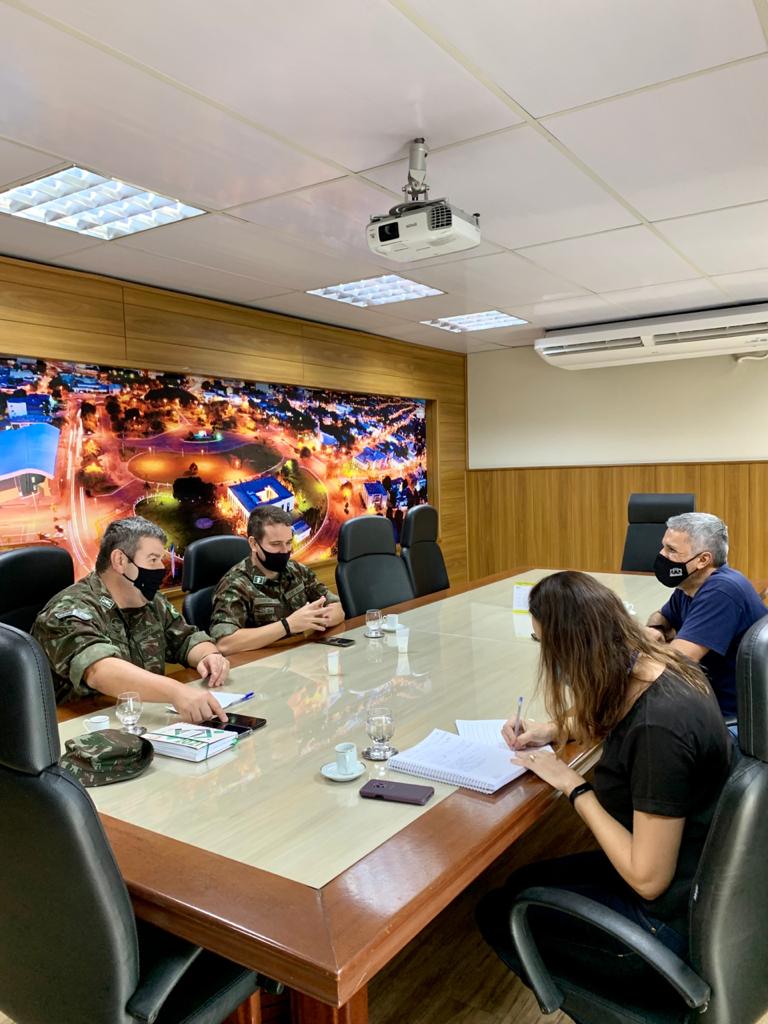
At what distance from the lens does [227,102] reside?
→ 2.22 meters

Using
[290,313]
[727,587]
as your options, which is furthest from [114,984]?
[290,313]

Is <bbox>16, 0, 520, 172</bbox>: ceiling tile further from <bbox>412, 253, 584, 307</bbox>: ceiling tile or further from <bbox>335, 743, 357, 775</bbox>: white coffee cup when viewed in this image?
<bbox>335, 743, 357, 775</bbox>: white coffee cup

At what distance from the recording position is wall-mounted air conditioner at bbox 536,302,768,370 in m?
5.34

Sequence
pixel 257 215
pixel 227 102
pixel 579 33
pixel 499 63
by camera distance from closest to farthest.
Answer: pixel 579 33
pixel 499 63
pixel 227 102
pixel 257 215

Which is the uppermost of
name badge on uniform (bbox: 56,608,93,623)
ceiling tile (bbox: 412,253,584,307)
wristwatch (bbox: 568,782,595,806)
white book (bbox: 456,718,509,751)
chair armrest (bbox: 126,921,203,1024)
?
ceiling tile (bbox: 412,253,584,307)

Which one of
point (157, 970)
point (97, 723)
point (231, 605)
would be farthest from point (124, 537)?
point (157, 970)

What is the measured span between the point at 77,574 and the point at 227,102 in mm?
2765

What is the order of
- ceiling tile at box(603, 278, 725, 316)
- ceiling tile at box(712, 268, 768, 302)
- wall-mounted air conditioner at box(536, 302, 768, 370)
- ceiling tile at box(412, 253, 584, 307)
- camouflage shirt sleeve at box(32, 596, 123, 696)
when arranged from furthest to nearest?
wall-mounted air conditioner at box(536, 302, 768, 370) → ceiling tile at box(603, 278, 725, 316) → ceiling tile at box(712, 268, 768, 302) → ceiling tile at box(412, 253, 584, 307) → camouflage shirt sleeve at box(32, 596, 123, 696)

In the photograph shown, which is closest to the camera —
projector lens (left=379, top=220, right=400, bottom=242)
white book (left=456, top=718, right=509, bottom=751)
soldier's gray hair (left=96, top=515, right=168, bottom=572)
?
white book (left=456, top=718, right=509, bottom=751)

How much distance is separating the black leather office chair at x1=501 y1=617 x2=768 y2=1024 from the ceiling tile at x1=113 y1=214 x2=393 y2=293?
291 centimetres

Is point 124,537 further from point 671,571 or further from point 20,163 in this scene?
point 671,571

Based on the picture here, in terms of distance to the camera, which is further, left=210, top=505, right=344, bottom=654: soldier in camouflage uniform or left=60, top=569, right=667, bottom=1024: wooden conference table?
left=210, top=505, right=344, bottom=654: soldier in camouflage uniform

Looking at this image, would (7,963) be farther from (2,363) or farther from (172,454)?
(172,454)

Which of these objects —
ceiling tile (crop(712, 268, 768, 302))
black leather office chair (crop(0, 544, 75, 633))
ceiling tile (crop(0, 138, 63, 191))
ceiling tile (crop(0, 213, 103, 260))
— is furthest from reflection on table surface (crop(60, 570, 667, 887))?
ceiling tile (crop(712, 268, 768, 302))
